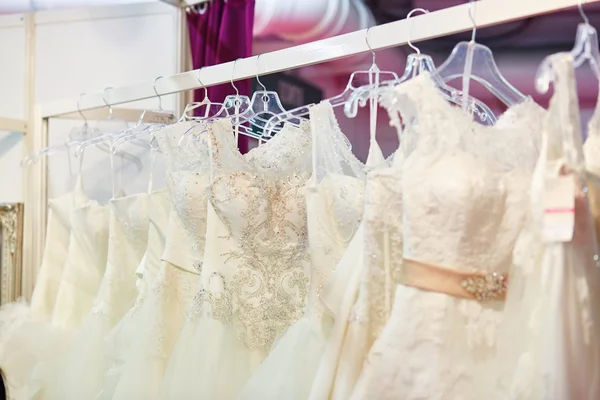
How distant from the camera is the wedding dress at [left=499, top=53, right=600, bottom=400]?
925mm

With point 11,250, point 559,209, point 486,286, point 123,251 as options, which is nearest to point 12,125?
point 11,250

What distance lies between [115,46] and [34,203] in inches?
31.7

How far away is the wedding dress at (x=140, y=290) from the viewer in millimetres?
1621

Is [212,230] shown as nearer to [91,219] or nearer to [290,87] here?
[91,219]

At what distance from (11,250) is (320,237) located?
4.70 feet

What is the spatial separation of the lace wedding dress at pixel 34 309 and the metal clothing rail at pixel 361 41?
19.2 inches

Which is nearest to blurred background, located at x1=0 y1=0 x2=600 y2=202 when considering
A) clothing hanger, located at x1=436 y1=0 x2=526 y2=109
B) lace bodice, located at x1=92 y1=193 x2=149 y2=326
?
lace bodice, located at x1=92 y1=193 x2=149 y2=326

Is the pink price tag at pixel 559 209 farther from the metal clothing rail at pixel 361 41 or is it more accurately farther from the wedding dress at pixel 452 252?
the metal clothing rail at pixel 361 41

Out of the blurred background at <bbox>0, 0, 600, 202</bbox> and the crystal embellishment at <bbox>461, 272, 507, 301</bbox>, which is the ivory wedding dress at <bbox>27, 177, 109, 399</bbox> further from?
the crystal embellishment at <bbox>461, 272, 507, 301</bbox>

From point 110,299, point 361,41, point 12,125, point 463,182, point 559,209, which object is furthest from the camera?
point 12,125

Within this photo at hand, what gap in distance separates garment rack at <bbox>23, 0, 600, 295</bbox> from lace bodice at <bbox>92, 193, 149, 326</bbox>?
1.04ft

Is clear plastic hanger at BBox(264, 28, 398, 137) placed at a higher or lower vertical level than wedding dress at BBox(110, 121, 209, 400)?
higher

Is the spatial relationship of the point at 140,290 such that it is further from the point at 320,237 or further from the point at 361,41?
the point at 361,41

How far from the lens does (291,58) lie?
143cm
